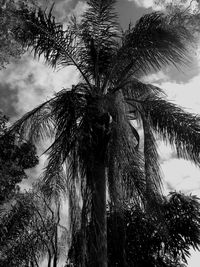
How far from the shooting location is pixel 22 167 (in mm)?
9008

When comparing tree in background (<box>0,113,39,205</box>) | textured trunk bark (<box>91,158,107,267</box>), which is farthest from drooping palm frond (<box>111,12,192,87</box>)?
tree in background (<box>0,113,39,205</box>)

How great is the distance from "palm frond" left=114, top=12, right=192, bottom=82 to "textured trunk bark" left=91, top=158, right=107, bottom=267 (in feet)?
8.11

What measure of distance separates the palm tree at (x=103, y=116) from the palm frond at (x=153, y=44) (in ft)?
0.07

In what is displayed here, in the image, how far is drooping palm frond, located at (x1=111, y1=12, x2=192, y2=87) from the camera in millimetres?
7320

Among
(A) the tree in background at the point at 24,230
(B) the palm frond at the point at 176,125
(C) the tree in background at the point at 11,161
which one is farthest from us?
(A) the tree in background at the point at 24,230

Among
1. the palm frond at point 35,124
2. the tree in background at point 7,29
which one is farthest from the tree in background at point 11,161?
the tree in background at point 7,29

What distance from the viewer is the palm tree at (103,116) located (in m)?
6.53

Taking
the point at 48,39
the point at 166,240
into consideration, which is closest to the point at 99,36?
the point at 48,39

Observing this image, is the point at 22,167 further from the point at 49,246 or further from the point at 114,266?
the point at 49,246

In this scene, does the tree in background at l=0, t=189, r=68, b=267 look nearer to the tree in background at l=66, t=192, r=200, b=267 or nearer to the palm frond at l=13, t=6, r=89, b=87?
the tree in background at l=66, t=192, r=200, b=267

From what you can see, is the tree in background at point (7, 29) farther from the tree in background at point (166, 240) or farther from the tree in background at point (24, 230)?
the tree in background at point (166, 240)

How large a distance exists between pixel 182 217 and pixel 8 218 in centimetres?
554

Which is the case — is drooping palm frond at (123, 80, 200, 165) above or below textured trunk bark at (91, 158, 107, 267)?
above

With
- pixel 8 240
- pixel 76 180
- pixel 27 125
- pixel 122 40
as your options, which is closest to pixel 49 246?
pixel 8 240
